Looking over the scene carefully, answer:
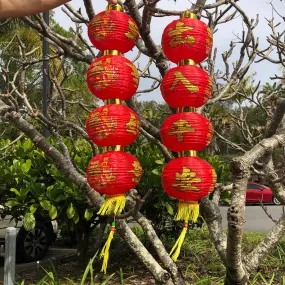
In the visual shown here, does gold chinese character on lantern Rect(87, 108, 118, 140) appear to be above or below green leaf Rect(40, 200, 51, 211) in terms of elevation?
above

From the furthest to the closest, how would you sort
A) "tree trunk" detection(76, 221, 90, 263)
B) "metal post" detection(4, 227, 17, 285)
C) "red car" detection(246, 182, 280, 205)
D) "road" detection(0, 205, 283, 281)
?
1. "red car" detection(246, 182, 280, 205)
2. "road" detection(0, 205, 283, 281)
3. "tree trunk" detection(76, 221, 90, 263)
4. "metal post" detection(4, 227, 17, 285)

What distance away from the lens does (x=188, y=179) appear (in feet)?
7.08

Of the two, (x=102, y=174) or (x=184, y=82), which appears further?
(x=184, y=82)

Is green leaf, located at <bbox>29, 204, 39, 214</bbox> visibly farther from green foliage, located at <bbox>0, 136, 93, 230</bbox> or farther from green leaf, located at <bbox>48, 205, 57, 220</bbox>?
green leaf, located at <bbox>48, 205, 57, 220</bbox>

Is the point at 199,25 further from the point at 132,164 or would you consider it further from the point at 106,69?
the point at 132,164

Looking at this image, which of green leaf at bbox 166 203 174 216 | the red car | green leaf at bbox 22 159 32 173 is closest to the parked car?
green leaf at bbox 22 159 32 173

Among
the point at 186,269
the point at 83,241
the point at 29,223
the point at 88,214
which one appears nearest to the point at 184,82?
the point at 88,214

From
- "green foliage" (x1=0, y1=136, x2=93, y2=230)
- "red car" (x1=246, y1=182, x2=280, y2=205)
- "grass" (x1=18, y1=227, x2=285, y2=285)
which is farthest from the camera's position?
"red car" (x1=246, y1=182, x2=280, y2=205)

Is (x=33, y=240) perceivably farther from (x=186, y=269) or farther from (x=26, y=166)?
(x=186, y=269)

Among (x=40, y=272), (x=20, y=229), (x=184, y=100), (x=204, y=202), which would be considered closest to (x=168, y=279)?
(x=204, y=202)

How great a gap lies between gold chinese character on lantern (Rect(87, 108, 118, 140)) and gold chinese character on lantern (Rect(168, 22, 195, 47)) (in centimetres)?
53

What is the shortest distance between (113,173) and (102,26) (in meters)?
0.78

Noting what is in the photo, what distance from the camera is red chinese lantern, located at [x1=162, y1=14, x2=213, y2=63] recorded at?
230cm

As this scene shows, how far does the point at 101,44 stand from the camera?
232cm
